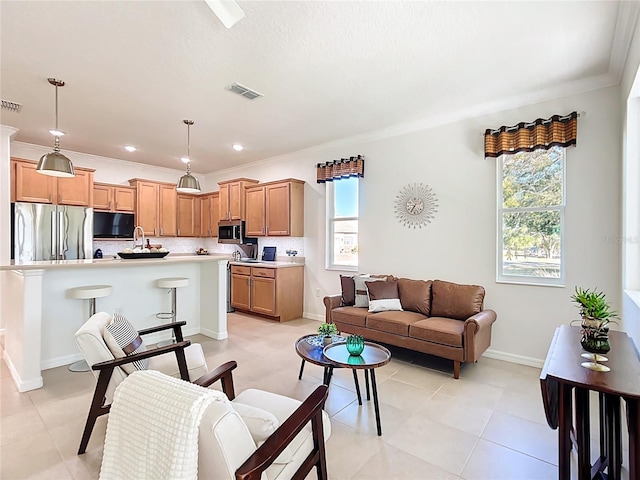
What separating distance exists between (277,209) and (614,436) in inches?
200

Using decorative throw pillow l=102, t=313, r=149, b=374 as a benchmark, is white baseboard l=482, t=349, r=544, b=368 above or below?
below

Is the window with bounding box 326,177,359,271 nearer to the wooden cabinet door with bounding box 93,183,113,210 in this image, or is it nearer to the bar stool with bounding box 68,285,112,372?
the bar stool with bounding box 68,285,112,372

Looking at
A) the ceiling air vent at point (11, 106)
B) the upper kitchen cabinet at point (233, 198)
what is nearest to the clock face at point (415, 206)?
the upper kitchen cabinet at point (233, 198)

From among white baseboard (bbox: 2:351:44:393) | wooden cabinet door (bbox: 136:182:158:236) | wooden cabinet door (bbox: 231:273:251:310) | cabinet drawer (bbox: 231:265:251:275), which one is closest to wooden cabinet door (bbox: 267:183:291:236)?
cabinet drawer (bbox: 231:265:251:275)

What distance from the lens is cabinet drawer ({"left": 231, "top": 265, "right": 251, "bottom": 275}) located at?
6.04 m

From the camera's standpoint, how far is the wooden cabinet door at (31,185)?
16.7ft

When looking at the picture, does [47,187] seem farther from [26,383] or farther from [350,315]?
[350,315]

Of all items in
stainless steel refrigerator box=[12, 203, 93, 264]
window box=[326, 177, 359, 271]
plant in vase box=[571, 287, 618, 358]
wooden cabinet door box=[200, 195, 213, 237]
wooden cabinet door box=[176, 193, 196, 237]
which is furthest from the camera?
wooden cabinet door box=[200, 195, 213, 237]

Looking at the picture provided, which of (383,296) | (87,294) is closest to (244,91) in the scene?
(87,294)

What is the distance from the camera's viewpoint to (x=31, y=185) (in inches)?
205

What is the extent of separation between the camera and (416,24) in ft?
7.99

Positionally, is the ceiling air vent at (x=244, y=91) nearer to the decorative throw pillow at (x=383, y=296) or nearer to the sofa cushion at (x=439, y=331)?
the decorative throw pillow at (x=383, y=296)

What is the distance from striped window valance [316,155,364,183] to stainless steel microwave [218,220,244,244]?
2115 mm

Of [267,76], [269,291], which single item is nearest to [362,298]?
[269,291]
